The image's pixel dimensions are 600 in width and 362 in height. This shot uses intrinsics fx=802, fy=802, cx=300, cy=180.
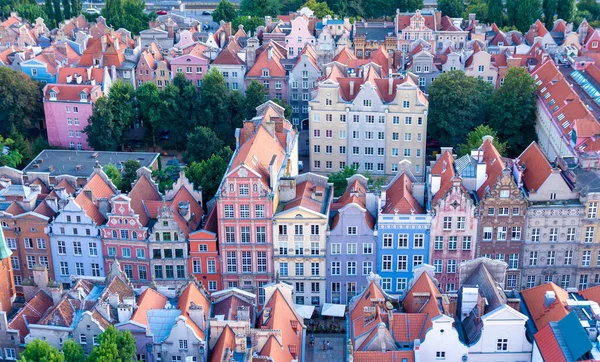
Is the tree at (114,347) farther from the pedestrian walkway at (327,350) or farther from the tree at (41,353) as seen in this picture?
the pedestrian walkway at (327,350)

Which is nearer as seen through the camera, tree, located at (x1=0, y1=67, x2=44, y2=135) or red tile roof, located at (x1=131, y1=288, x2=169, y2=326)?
red tile roof, located at (x1=131, y1=288, x2=169, y2=326)

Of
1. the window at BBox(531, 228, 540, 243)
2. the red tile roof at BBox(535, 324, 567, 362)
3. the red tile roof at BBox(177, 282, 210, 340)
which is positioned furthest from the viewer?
the window at BBox(531, 228, 540, 243)

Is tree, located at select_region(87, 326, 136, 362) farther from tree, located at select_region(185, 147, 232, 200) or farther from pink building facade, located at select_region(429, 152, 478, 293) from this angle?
tree, located at select_region(185, 147, 232, 200)

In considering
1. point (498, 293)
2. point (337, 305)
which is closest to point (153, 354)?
point (337, 305)

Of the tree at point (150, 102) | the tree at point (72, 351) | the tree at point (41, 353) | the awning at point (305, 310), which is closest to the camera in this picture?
the tree at point (41, 353)

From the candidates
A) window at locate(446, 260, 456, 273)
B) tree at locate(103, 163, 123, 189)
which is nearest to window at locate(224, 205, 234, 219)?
window at locate(446, 260, 456, 273)

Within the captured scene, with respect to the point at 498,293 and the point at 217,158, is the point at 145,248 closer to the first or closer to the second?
the point at 217,158

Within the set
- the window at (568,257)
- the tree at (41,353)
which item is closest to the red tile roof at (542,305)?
the window at (568,257)
